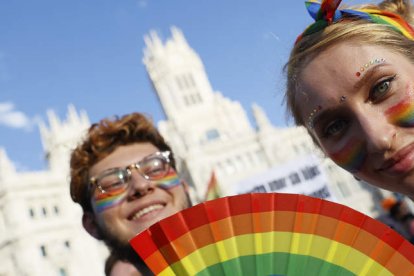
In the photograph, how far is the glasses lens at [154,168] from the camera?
2.87m

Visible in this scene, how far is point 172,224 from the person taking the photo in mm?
1468

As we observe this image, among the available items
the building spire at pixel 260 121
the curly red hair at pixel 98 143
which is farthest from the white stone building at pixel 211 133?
the curly red hair at pixel 98 143

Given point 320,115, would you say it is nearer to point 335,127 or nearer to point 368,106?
point 335,127

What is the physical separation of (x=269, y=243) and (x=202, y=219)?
220 millimetres

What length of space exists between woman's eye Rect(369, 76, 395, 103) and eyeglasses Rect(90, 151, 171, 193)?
1503 millimetres

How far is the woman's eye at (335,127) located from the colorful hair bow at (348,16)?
15.4 inches

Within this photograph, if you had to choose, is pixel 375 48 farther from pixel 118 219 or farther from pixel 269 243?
pixel 118 219

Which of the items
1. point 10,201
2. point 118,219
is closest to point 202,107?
point 10,201

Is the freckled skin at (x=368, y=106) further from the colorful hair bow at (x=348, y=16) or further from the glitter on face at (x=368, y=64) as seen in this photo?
the colorful hair bow at (x=348, y=16)

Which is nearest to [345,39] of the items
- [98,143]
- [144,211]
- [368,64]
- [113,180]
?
[368,64]

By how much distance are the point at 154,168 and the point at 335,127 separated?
1.36 m

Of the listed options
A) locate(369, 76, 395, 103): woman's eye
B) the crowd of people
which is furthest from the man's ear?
locate(369, 76, 395, 103): woman's eye

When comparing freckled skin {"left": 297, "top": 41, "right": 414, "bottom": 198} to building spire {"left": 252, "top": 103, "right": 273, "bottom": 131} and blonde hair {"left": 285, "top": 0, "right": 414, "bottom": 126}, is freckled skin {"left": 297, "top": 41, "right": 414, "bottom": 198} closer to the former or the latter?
blonde hair {"left": 285, "top": 0, "right": 414, "bottom": 126}

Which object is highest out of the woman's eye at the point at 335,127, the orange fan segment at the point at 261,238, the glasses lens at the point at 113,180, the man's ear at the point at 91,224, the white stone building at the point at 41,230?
the white stone building at the point at 41,230
